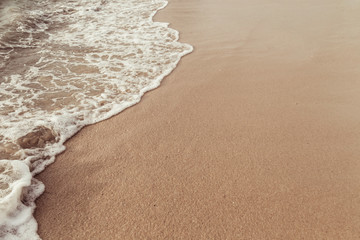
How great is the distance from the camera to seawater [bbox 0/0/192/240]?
2.41m

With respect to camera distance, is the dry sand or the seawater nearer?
the dry sand

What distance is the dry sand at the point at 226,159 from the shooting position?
203 cm

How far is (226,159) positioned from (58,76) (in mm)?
2958

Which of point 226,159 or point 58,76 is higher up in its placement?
point 58,76

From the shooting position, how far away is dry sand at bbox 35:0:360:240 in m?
2.03

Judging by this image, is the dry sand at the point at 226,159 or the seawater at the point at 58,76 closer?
the dry sand at the point at 226,159

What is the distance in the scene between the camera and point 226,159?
2572mm

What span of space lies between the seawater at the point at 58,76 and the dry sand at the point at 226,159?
0.19 meters

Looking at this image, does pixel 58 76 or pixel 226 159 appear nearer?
pixel 226 159

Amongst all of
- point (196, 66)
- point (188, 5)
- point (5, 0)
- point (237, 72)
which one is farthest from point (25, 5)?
point (237, 72)

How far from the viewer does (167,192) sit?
89.4 inches

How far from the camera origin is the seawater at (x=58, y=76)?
241 cm

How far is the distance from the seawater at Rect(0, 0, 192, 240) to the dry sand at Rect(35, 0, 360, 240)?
19cm

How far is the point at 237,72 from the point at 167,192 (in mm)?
2396
